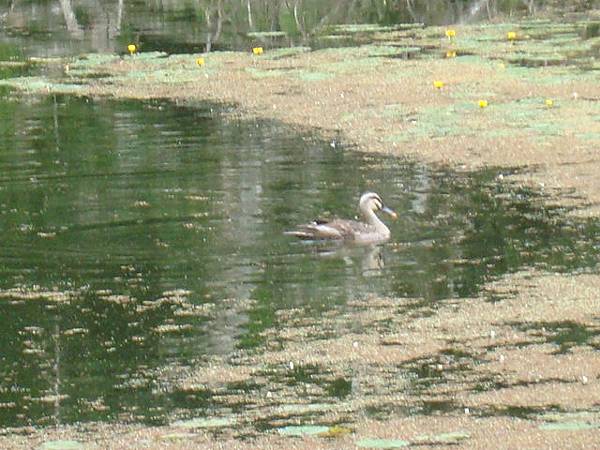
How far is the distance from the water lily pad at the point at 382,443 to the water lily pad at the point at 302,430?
234mm

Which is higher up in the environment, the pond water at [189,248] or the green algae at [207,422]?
the pond water at [189,248]

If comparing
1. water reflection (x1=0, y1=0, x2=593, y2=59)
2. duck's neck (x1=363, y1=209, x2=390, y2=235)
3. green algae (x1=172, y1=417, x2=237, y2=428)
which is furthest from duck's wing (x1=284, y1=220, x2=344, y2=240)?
water reflection (x1=0, y1=0, x2=593, y2=59)

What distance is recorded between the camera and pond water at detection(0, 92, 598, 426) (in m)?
8.61

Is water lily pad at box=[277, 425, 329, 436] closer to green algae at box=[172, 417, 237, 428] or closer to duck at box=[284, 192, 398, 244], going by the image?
green algae at box=[172, 417, 237, 428]

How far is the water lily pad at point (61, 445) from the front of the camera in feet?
23.7

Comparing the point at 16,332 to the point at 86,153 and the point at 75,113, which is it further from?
the point at 75,113

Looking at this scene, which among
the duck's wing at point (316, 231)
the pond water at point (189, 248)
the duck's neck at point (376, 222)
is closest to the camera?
the pond water at point (189, 248)

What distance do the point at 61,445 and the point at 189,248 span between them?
375cm

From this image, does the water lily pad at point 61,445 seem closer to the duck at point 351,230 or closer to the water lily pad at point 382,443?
the water lily pad at point 382,443

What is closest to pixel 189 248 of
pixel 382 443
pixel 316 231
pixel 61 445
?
pixel 316 231

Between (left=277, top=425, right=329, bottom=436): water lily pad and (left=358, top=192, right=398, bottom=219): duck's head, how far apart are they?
4246 mm

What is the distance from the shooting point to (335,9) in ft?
74.7

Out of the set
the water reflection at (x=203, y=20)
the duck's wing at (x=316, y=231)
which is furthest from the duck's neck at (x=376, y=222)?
the water reflection at (x=203, y=20)

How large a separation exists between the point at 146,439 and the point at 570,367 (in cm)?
209
